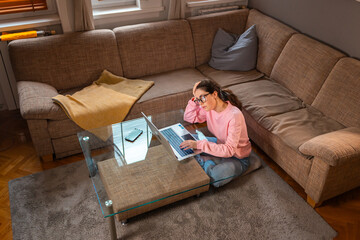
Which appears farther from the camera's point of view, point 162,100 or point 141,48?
point 141,48

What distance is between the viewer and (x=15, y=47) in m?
2.92

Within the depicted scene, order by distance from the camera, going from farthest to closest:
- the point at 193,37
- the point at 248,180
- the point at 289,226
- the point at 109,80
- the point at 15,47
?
the point at 193,37, the point at 109,80, the point at 15,47, the point at 248,180, the point at 289,226

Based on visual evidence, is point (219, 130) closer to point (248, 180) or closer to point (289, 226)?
point (248, 180)

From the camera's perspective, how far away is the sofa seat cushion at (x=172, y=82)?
3029 mm

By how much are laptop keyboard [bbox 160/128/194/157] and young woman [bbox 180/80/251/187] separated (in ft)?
0.11

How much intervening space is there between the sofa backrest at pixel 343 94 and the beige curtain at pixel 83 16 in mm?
2125

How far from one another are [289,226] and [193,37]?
6.64 ft

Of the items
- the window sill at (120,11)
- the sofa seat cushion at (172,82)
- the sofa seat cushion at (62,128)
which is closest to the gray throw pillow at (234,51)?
the sofa seat cushion at (172,82)

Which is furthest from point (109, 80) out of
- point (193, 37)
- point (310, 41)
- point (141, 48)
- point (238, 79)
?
point (310, 41)

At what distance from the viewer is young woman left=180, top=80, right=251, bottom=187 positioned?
2.26 metres

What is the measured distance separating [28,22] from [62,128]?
45.1 inches

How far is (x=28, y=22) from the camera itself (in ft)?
10.3

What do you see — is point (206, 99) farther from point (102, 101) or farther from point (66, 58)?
point (66, 58)

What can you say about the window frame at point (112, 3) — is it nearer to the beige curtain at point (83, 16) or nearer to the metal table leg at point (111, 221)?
the beige curtain at point (83, 16)
